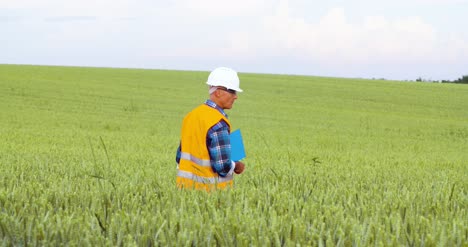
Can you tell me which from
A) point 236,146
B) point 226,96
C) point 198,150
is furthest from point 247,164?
point 226,96

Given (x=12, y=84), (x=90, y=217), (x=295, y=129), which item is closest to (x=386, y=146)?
(x=295, y=129)

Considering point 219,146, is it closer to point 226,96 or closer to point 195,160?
point 195,160

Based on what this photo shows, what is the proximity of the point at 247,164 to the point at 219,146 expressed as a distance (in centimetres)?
534

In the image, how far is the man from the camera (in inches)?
200

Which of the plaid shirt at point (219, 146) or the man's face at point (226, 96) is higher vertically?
the man's face at point (226, 96)

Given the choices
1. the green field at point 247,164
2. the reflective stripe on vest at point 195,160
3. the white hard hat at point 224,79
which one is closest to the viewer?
the green field at point 247,164

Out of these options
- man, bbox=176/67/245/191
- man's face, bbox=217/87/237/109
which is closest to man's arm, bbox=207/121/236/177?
man, bbox=176/67/245/191

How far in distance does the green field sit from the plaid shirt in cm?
19

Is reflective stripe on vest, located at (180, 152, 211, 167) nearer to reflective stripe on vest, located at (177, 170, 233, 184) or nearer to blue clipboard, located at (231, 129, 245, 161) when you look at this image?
reflective stripe on vest, located at (177, 170, 233, 184)

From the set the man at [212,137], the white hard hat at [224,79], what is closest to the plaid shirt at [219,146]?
the man at [212,137]

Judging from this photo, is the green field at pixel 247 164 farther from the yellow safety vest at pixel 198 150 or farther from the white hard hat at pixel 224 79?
the white hard hat at pixel 224 79

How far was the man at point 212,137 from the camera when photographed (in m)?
Answer: 5.07

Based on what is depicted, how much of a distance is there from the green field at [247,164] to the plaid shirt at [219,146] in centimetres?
19

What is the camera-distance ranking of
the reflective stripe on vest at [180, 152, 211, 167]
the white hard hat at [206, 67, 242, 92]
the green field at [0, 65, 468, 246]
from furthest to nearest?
the reflective stripe on vest at [180, 152, 211, 167]
the white hard hat at [206, 67, 242, 92]
the green field at [0, 65, 468, 246]
